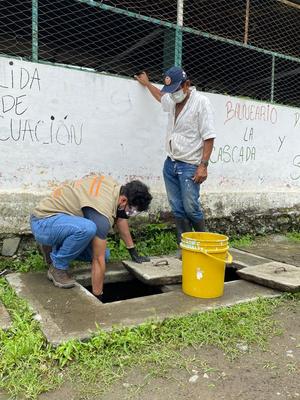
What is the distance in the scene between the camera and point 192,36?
534cm

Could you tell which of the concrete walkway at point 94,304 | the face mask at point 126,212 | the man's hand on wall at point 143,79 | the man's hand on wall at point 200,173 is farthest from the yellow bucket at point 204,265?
the man's hand on wall at point 143,79

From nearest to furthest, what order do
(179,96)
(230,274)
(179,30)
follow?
(179,96), (230,274), (179,30)

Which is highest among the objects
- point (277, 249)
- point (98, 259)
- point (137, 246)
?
point (98, 259)

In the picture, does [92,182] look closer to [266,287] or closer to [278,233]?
[266,287]

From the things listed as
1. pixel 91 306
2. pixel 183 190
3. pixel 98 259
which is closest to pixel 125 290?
pixel 98 259

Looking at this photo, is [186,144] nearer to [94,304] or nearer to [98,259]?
[98,259]

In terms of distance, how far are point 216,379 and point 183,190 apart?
2147 mm

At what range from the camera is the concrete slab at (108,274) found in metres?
3.70

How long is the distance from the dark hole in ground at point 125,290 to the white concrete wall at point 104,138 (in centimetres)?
103

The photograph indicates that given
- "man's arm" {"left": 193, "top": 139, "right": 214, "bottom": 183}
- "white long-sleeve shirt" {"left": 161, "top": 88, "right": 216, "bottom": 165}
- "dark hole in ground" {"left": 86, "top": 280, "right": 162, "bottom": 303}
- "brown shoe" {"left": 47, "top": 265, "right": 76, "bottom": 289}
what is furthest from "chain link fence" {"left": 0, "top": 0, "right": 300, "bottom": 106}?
"brown shoe" {"left": 47, "top": 265, "right": 76, "bottom": 289}

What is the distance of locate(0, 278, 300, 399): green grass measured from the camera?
2158 millimetres

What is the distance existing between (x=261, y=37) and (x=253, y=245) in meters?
3.52

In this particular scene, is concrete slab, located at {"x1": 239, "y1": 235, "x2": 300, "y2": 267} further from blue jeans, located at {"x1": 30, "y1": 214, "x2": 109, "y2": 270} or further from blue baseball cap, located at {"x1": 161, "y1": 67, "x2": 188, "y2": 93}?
blue jeans, located at {"x1": 30, "y1": 214, "x2": 109, "y2": 270}

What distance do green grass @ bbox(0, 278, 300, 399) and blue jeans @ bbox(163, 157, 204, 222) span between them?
1.30 meters
